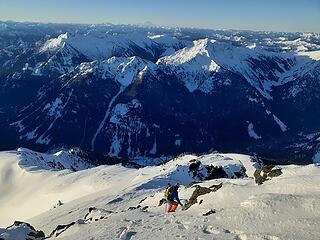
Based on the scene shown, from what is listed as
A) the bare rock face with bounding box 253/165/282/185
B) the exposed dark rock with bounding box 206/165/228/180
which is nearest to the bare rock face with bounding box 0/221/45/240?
the bare rock face with bounding box 253/165/282/185

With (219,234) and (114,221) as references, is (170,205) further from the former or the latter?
(219,234)

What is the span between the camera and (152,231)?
26.3m

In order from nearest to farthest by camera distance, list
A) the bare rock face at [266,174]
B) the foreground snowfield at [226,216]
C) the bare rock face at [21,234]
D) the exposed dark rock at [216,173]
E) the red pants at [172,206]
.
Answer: the foreground snowfield at [226,216] → the red pants at [172,206] → the bare rock face at [21,234] → the bare rock face at [266,174] → the exposed dark rock at [216,173]

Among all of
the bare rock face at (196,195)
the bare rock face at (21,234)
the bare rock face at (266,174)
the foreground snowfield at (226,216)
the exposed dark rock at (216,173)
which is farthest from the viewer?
the exposed dark rock at (216,173)

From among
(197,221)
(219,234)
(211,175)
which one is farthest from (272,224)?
(211,175)

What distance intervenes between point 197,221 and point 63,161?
120 m

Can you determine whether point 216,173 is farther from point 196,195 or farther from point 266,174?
point 196,195

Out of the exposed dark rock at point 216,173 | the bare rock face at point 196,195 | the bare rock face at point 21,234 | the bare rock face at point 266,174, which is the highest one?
the bare rock face at point 266,174

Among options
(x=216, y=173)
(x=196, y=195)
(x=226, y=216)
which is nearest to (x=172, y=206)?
(x=196, y=195)

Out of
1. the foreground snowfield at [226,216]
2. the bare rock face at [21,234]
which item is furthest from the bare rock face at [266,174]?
the bare rock face at [21,234]

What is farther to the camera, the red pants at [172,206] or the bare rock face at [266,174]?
the bare rock face at [266,174]

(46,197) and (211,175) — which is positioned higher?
(211,175)

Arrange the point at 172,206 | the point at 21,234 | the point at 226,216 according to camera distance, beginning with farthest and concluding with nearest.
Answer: the point at 21,234
the point at 172,206
the point at 226,216

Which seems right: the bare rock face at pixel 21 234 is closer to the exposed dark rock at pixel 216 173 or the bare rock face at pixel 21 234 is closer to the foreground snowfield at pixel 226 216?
the foreground snowfield at pixel 226 216
